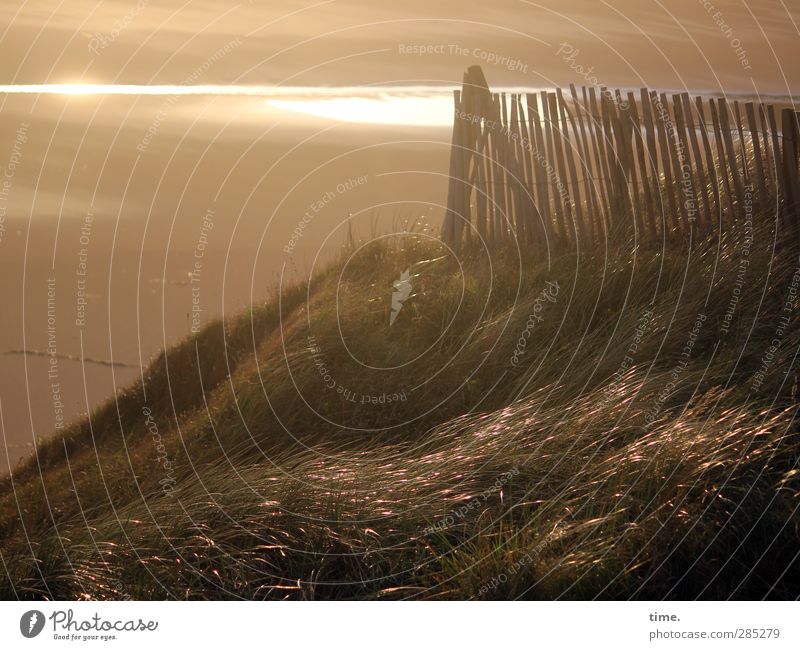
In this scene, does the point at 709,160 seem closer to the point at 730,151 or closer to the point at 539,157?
the point at 730,151

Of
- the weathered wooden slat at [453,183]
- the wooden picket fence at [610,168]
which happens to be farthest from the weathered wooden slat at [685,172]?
the weathered wooden slat at [453,183]

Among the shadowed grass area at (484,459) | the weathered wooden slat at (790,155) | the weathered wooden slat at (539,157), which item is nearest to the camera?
the shadowed grass area at (484,459)

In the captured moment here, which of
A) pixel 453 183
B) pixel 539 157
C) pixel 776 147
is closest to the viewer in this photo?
pixel 776 147

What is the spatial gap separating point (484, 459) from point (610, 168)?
3452 mm

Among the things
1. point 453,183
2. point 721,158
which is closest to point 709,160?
point 721,158

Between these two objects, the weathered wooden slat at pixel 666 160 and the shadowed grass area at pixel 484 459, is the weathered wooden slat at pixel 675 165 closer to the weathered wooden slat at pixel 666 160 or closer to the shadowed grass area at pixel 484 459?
the weathered wooden slat at pixel 666 160

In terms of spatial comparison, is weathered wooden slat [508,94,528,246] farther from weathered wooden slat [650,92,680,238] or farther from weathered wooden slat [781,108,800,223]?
weathered wooden slat [781,108,800,223]

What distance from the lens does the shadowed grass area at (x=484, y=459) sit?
3.52m

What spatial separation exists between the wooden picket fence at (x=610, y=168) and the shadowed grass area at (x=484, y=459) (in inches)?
18.3

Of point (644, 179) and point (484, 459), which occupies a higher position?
point (644, 179)

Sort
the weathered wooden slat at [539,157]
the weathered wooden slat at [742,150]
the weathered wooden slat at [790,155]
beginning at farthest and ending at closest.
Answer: the weathered wooden slat at [539,157]
the weathered wooden slat at [742,150]
the weathered wooden slat at [790,155]

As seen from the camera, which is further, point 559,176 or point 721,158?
point 559,176

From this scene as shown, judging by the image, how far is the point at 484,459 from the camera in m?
3.87

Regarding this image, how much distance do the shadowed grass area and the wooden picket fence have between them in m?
0.46
